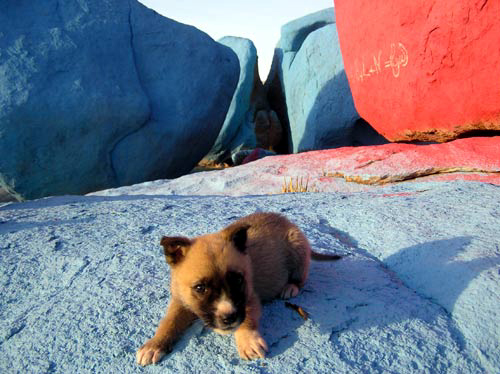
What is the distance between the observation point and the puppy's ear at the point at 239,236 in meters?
2.10

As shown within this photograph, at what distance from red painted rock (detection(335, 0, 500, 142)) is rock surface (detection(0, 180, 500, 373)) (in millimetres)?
2028

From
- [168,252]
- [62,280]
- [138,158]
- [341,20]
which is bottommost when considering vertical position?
[138,158]

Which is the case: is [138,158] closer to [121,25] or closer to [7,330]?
[121,25]

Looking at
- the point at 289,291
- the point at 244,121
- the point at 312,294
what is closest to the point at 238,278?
the point at 289,291

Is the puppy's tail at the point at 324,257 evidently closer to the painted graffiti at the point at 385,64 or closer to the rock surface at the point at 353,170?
the rock surface at the point at 353,170

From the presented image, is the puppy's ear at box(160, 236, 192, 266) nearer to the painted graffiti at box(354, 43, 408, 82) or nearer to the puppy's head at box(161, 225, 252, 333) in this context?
the puppy's head at box(161, 225, 252, 333)

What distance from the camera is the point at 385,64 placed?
6.32m

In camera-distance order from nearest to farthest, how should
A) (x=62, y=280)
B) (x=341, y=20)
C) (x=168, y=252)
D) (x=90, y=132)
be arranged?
(x=168, y=252)
(x=62, y=280)
(x=341, y=20)
(x=90, y=132)

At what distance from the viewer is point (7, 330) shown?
2.32m

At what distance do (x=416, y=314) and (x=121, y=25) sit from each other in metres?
8.60

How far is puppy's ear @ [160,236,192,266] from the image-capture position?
6.73ft

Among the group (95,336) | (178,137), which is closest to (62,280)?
(95,336)

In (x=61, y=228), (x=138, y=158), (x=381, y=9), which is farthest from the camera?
(x=138, y=158)

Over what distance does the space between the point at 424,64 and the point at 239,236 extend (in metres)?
4.63
